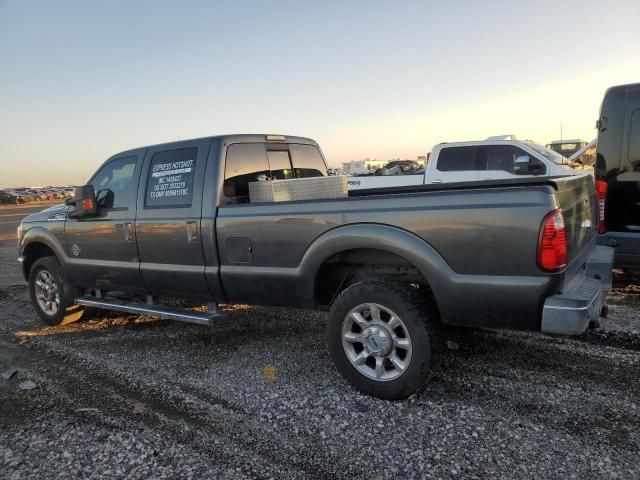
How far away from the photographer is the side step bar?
4281mm

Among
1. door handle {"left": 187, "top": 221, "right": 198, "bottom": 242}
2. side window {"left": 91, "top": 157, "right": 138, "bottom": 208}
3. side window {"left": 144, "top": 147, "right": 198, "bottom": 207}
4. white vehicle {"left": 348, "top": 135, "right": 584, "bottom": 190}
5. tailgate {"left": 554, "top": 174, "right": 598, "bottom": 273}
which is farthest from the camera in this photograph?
white vehicle {"left": 348, "top": 135, "right": 584, "bottom": 190}

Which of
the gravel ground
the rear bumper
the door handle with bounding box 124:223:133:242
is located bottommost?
the gravel ground

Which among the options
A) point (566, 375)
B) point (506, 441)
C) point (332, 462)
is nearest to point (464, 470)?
point (506, 441)

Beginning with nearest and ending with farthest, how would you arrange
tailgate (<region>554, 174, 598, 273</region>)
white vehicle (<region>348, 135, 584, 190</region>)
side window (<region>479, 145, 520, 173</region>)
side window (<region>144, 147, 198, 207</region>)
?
tailgate (<region>554, 174, 598, 273</region>), side window (<region>144, 147, 198, 207</region>), white vehicle (<region>348, 135, 584, 190</region>), side window (<region>479, 145, 520, 173</region>)

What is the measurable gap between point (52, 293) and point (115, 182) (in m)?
1.75

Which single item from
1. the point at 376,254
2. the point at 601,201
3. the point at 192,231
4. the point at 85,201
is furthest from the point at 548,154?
the point at 85,201

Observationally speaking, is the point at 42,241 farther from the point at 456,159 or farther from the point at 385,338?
the point at 456,159

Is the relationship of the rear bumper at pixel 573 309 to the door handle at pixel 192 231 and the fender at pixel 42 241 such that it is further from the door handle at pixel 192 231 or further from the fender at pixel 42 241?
the fender at pixel 42 241

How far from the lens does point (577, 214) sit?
349 centimetres

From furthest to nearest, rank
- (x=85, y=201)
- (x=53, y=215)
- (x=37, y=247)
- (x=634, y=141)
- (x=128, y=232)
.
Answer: (x=37, y=247)
(x=53, y=215)
(x=634, y=141)
(x=85, y=201)
(x=128, y=232)

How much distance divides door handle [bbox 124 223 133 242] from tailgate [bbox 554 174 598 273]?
385 cm

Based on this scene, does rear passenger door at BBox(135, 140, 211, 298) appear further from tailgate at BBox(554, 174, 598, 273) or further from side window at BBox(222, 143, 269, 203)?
tailgate at BBox(554, 174, 598, 273)

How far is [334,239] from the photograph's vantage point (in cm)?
352

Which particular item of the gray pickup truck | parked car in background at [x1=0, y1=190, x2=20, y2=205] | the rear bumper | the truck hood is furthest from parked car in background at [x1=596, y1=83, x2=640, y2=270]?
parked car in background at [x1=0, y1=190, x2=20, y2=205]
